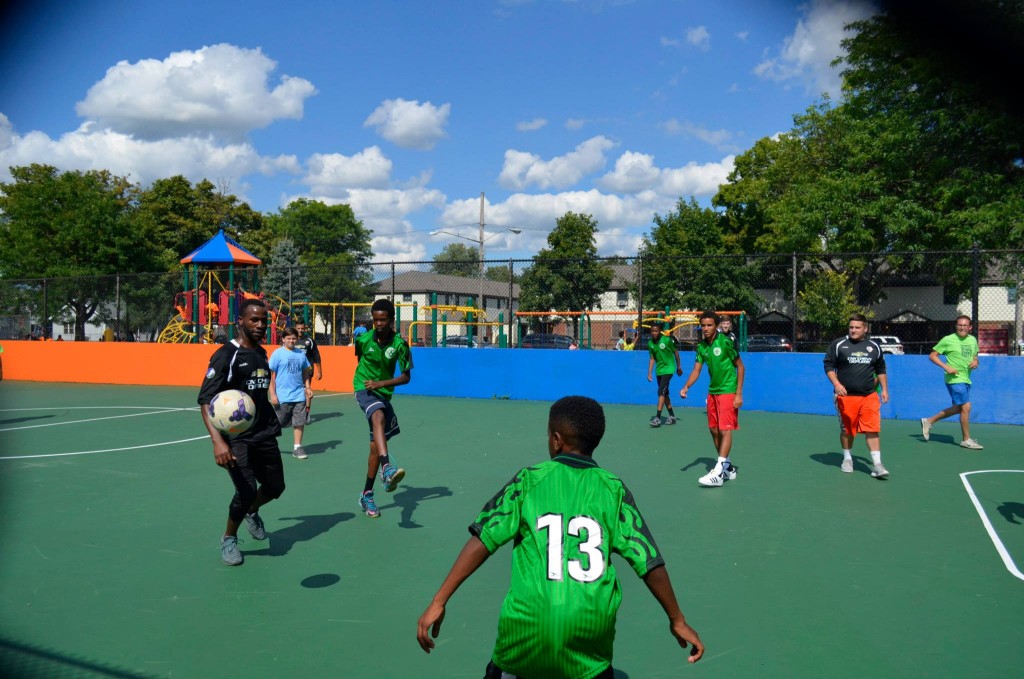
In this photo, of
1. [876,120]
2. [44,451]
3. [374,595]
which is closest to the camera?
[374,595]

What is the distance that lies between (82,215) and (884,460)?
34337mm

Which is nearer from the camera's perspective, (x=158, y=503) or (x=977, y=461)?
(x=158, y=503)

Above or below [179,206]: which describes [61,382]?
below

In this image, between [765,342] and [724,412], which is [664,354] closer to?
[724,412]

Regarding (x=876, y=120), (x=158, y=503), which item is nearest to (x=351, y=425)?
(x=158, y=503)

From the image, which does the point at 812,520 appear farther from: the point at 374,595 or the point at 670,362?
the point at 670,362

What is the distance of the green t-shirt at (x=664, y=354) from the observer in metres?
13.3

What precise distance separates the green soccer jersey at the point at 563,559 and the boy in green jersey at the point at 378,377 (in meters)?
4.57

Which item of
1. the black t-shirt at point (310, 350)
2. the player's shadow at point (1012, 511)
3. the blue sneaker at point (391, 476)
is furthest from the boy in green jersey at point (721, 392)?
the black t-shirt at point (310, 350)

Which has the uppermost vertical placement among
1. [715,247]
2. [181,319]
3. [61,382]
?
[715,247]

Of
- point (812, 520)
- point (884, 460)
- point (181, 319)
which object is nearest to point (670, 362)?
point (884, 460)

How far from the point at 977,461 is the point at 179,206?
45803 millimetres

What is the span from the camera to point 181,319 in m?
25.2

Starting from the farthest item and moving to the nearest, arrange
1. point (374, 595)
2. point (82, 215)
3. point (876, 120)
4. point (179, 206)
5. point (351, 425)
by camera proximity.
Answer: point (179, 206)
point (82, 215)
point (876, 120)
point (351, 425)
point (374, 595)
